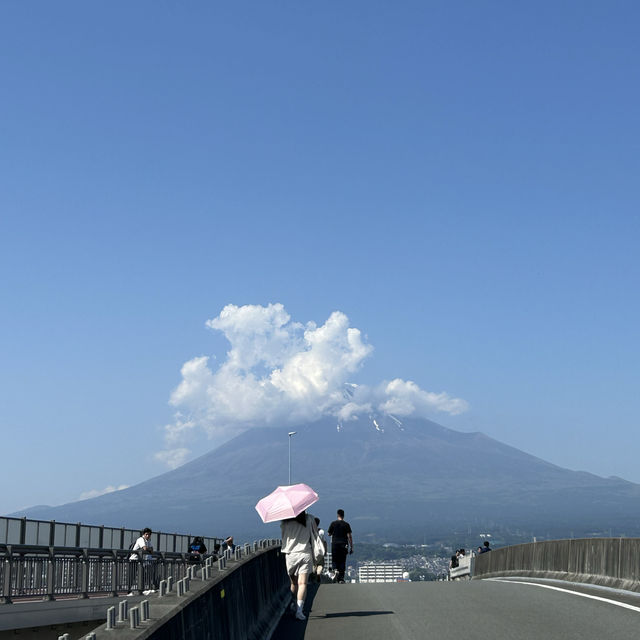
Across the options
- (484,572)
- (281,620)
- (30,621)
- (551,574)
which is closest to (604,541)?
(551,574)

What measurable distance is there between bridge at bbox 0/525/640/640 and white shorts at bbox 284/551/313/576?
474 millimetres

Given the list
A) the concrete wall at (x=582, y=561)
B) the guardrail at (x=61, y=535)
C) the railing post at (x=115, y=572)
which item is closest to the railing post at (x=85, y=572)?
the guardrail at (x=61, y=535)

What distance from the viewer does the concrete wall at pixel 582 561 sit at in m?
18.4

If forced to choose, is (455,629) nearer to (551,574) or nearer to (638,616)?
(638,616)

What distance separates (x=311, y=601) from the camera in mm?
19062

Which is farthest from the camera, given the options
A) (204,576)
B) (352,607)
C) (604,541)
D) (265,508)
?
(604,541)

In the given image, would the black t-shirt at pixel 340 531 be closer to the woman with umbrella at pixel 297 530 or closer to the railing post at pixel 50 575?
the railing post at pixel 50 575

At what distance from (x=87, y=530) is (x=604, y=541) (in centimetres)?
1763

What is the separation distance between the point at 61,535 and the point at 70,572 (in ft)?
23.1

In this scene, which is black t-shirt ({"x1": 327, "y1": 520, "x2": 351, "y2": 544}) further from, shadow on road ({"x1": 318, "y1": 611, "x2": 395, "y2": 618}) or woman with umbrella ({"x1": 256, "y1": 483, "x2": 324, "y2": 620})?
woman with umbrella ({"x1": 256, "y1": 483, "x2": 324, "y2": 620})

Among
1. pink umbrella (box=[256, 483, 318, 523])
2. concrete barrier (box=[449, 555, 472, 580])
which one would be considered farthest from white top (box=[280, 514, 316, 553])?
concrete barrier (box=[449, 555, 472, 580])

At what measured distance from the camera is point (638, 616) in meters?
14.1

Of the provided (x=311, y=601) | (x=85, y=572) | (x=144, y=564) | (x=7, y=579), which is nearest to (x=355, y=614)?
(x=311, y=601)

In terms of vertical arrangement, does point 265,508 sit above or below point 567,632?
above
